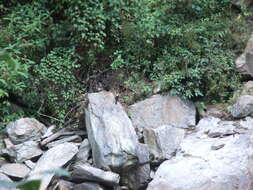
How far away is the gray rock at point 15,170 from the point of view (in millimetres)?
3403

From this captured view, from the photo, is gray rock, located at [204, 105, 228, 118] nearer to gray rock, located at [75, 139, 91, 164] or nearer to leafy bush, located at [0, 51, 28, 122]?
gray rock, located at [75, 139, 91, 164]

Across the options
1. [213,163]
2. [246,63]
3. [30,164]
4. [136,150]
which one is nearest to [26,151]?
[30,164]

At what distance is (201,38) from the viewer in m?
4.91

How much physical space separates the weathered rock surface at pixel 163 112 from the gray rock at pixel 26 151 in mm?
1206

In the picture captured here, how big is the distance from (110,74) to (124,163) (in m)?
1.71

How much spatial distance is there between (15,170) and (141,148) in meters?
1.32

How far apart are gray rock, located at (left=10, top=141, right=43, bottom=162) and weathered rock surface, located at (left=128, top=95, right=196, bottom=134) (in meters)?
1.21

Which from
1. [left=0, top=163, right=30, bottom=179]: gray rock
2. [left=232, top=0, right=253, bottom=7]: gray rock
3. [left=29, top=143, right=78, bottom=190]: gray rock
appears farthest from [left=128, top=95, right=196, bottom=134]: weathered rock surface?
[left=232, top=0, right=253, bottom=7]: gray rock

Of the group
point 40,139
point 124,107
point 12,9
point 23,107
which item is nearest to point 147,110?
point 124,107

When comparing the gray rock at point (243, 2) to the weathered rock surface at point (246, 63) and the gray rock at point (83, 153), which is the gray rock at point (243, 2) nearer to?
the weathered rock surface at point (246, 63)

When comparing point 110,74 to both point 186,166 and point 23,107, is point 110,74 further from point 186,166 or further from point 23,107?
point 186,166

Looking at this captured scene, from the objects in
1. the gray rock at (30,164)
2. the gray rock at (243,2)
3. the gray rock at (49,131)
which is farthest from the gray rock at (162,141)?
the gray rock at (243,2)

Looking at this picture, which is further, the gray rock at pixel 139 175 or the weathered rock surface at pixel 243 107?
the weathered rock surface at pixel 243 107

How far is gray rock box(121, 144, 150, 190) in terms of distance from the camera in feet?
11.2
